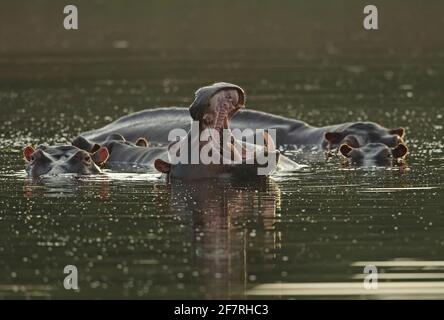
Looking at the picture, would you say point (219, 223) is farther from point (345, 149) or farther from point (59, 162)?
point (345, 149)

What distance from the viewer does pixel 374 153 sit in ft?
49.0

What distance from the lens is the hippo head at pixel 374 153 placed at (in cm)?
1474

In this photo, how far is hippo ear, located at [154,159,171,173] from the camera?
43.5 ft

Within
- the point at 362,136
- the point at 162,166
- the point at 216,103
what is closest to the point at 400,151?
the point at 362,136

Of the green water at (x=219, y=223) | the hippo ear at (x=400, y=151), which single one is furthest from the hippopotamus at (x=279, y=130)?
the green water at (x=219, y=223)

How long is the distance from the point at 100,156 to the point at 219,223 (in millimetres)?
3673

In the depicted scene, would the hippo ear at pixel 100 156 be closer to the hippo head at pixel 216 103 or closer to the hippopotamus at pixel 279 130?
the hippopotamus at pixel 279 130

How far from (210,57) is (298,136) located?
10.8 m

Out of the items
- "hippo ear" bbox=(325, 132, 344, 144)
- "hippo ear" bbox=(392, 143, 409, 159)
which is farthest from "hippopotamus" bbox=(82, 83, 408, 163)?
"hippo ear" bbox=(392, 143, 409, 159)

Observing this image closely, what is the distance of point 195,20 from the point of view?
1439 inches

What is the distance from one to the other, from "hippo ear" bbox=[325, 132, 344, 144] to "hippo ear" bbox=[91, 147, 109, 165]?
2670 mm
